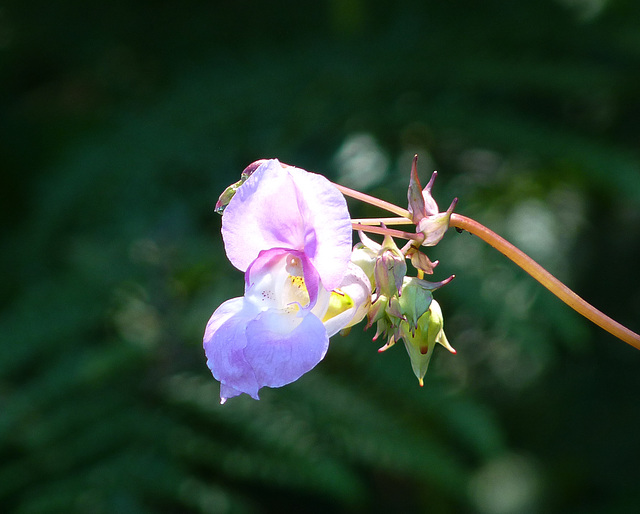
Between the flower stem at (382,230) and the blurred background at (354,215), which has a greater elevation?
the blurred background at (354,215)

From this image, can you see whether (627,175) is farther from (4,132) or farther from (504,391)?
(4,132)

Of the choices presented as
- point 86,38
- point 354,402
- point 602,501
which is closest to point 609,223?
point 602,501

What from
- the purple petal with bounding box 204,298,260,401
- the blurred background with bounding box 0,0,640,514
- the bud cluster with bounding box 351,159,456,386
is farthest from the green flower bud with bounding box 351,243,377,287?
the blurred background with bounding box 0,0,640,514

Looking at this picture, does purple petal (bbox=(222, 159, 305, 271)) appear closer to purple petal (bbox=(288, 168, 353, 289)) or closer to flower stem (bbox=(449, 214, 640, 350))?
purple petal (bbox=(288, 168, 353, 289))

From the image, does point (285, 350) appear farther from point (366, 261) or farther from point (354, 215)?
point (354, 215)

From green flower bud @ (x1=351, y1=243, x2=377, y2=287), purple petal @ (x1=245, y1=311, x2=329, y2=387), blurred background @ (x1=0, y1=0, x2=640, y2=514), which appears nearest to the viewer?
purple petal @ (x1=245, y1=311, x2=329, y2=387)

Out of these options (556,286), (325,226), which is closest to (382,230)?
(325,226)

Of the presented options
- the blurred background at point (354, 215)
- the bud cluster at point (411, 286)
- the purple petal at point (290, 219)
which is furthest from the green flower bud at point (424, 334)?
the blurred background at point (354, 215)

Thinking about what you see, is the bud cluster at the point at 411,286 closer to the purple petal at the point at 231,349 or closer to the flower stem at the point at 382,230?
the flower stem at the point at 382,230
